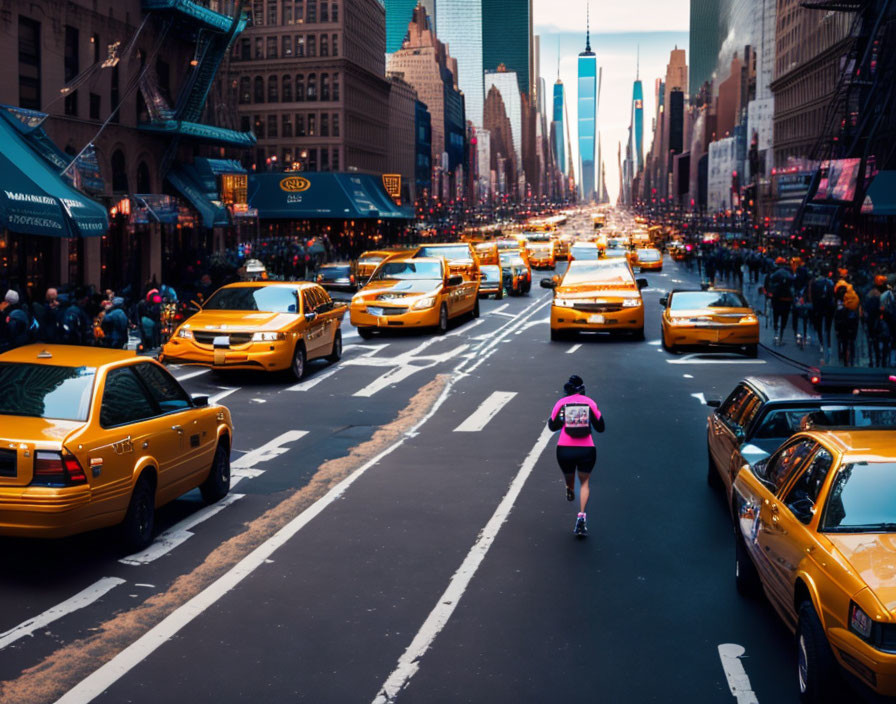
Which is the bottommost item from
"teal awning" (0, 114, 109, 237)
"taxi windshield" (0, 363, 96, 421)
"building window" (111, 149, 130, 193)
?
"taxi windshield" (0, 363, 96, 421)

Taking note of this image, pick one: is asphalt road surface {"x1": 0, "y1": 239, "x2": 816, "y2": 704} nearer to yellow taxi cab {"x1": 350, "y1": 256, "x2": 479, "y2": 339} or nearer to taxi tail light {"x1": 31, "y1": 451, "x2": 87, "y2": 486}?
taxi tail light {"x1": 31, "y1": 451, "x2": 87, "y2": 486}

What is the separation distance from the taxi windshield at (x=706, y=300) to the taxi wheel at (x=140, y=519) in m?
17.4

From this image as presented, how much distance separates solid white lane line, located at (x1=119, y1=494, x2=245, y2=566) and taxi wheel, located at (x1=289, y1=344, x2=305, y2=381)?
330 inches

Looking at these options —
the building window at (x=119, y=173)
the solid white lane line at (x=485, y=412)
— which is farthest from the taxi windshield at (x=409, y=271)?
the building window at (x=119, y=173)

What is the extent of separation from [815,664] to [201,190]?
136 feet

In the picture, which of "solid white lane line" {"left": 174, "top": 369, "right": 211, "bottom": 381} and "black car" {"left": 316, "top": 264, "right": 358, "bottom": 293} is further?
"black car" {"left": 316, "top": 264, "right": 358, "bottom": 293}

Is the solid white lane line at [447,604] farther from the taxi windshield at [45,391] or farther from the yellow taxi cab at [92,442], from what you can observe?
the taxi windshield at [45,391]

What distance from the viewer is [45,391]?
855 cm

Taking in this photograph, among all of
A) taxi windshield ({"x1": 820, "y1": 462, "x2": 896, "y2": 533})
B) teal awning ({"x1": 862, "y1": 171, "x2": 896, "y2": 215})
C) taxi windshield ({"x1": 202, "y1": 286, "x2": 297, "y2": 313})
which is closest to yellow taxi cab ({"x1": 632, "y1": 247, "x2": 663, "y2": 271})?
teal awning ({"x1": 862, "y1": 171, "x2": 896, "y2": 215})

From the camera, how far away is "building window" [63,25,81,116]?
33.6m

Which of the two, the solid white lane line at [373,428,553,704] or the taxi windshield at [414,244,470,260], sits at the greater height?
the taxi windshield at [414,244,470,260]

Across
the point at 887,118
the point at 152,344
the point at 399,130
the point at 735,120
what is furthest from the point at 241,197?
the point at 735,120

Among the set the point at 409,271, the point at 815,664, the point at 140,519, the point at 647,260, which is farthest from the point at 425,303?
the point at 647,260

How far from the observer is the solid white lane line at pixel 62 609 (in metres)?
6.81
